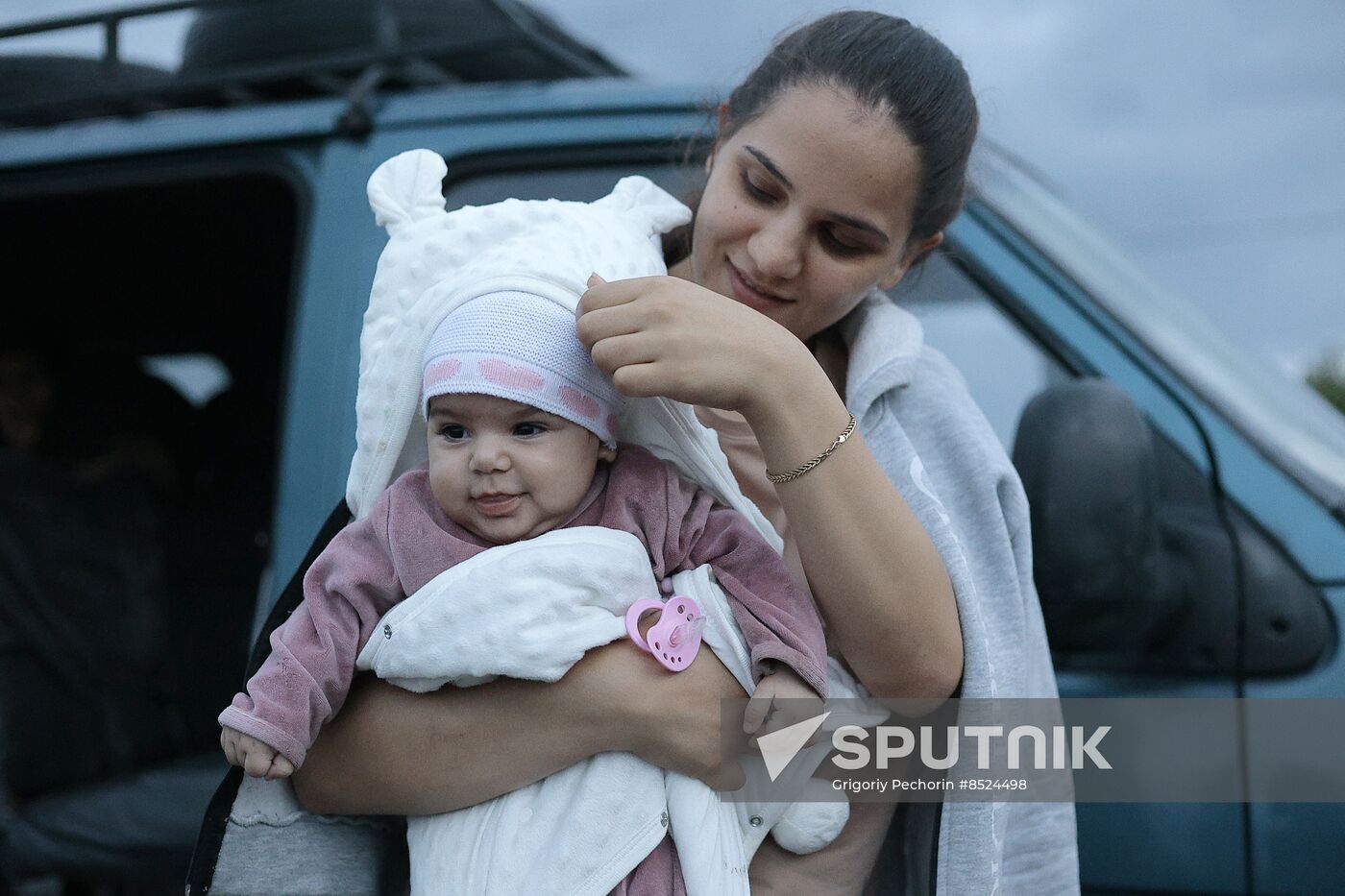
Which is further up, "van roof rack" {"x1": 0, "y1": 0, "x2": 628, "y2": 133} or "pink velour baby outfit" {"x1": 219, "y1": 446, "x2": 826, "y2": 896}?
"van roof rack" {"x1": 0, "y1": 0, "x2": 628, "y2": 133}

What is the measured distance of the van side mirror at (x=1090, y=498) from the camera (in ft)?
5.45

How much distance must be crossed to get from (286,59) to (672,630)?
7.14 ft

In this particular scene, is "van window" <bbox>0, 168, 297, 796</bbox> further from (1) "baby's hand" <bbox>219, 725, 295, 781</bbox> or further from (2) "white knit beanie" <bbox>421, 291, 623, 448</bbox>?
(1) "baby's hand" <bbox>219, 725, 295, 781</bbox>

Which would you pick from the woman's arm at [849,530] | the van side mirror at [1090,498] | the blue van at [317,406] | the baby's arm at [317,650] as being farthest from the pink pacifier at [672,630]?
the van side mirror at [1090,498]

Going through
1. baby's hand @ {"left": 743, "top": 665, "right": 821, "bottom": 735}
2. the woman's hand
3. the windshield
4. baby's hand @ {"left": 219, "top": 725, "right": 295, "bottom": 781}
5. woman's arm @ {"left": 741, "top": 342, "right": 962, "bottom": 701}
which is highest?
the windshield

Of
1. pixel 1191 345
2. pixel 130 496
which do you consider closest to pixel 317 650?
pixel 1191 345

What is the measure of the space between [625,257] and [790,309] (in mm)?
262

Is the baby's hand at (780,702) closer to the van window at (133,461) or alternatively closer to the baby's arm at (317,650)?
the baby's arm at (317,650)

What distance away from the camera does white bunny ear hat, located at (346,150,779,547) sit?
1413 millimetres

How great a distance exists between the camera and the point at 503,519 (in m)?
1.37

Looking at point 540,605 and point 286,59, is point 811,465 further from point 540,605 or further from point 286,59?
point 286,59

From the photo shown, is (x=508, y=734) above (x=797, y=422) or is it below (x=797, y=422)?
below

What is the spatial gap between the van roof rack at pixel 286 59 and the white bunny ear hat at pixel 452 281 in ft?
3.63

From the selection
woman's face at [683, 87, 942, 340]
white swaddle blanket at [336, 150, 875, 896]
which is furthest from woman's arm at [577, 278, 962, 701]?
woman's face at [683, 87, 942, 340]
